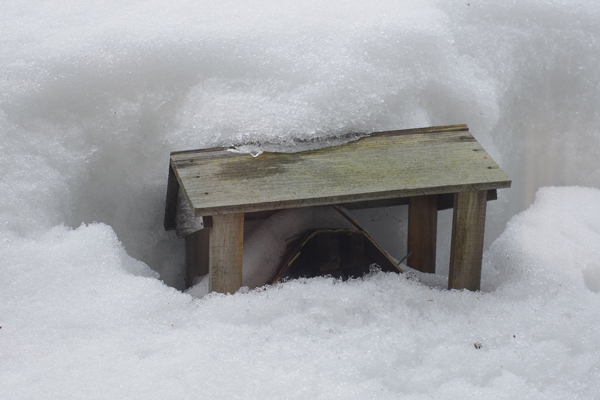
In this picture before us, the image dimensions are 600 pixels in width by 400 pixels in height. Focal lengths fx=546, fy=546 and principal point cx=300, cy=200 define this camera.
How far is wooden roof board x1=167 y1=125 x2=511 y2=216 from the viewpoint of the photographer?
5.89 ft

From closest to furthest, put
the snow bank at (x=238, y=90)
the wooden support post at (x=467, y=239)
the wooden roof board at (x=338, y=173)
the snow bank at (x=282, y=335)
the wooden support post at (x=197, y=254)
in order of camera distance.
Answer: the snow bank at (x=282, y=335), the wooden roof board at (x=338, y=173), the wooden support post at (x=467, y=239), the snow bank at (x=238, y=90), the wooden support post at (x=197, y=254)

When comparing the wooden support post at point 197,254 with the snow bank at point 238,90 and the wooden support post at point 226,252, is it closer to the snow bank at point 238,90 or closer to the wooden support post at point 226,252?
the snow bank at point 238,90

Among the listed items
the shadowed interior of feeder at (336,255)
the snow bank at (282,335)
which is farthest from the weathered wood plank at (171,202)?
the shadowed interior of feeder at (336,255)

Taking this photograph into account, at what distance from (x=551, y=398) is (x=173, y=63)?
1.87 metres

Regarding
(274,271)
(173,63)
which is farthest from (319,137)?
(173,63)

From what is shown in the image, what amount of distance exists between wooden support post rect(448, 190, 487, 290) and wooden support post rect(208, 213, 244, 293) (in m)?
0.81

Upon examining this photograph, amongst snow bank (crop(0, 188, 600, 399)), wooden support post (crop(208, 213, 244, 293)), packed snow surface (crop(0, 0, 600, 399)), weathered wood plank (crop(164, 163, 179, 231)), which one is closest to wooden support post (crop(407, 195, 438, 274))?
packed snow surface (crop(0, 0, 600, 399))

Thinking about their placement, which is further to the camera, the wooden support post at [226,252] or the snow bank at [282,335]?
the wooden support post at [226,252]

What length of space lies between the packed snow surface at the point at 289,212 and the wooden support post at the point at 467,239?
89mm

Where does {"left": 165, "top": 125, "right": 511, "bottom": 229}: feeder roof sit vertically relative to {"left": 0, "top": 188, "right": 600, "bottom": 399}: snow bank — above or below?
above

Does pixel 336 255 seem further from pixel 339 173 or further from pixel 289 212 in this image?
pixel 339 173

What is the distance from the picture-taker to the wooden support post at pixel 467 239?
6.56 feet

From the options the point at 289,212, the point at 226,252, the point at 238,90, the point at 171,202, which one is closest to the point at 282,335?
the point at 226,252

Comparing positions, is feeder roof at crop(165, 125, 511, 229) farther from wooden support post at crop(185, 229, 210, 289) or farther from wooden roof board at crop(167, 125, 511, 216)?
wooden support post at crop(185, 229, 210, 289)
